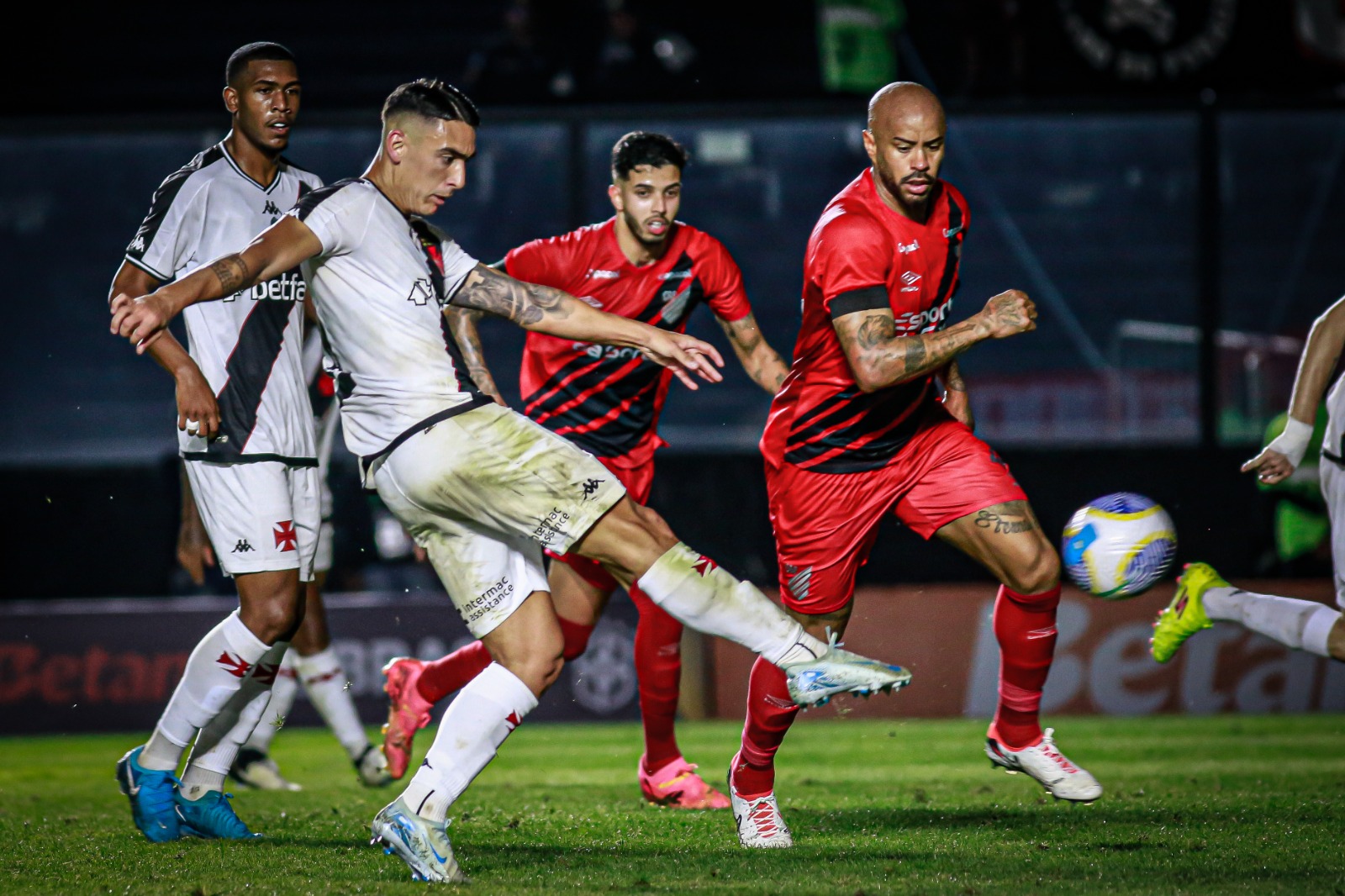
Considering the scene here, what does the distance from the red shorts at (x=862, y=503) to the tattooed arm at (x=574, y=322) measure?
87 cm

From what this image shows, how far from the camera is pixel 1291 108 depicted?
11281 millimetres

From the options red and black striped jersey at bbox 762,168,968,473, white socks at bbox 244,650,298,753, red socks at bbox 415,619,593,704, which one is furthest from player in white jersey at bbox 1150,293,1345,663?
white socks at bbox 244,650,298,753

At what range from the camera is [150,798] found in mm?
4840

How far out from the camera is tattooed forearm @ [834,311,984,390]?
4.49 meters

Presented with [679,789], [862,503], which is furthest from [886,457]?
[679,789]

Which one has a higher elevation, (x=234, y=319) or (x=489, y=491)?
(x=234, y=319)

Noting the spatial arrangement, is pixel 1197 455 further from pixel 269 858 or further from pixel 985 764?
pixel 269 858

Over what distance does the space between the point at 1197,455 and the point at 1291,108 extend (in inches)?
111

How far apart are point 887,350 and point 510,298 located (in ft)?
3.79

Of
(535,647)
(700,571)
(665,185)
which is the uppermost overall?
(665,185)

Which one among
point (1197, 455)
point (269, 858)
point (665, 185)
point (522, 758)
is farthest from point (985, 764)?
point (1197, 455)

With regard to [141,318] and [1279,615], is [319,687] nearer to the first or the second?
[141,318]

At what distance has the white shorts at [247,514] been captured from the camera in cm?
483

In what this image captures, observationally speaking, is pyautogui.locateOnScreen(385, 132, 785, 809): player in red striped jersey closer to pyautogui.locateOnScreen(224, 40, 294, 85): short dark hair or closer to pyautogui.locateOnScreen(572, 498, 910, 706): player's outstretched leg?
pyautogui.locateOnScreen(224, 40, 294, 85): short dark hair
